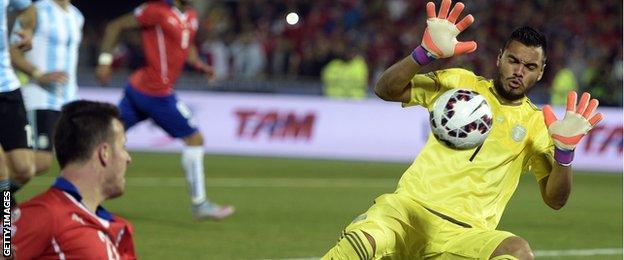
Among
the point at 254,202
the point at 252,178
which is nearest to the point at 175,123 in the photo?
the point at 254,202

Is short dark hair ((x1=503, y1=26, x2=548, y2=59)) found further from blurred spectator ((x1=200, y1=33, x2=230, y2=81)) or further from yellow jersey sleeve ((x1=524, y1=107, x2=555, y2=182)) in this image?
blurred spectator ((x1=200, y1=33, x2=230, y2=81))

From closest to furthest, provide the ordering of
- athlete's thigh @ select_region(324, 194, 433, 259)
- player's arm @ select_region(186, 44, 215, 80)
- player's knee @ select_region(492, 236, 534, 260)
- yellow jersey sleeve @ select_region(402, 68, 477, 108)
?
player's knee @ select_region(492, 236, 534, 260)
athlete's thigh @ select_region(324, 194, 433, 259)
yellow jersey sleeve @ select_region(402, 68, 477, 108)
player's arm @ select_region(186, 44, 215, 80)

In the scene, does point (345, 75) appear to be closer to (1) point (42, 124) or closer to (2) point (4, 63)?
(1) point (42, 124)

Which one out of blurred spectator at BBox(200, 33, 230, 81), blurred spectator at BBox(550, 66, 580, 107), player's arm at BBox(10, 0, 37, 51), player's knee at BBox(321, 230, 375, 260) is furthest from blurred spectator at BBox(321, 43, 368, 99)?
player's knee at BBox(321, 230, 375, 260)

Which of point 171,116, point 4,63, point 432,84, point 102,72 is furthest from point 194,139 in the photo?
point 432,84

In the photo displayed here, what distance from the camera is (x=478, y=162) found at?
23.2ft

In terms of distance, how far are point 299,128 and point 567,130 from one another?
16522 mm

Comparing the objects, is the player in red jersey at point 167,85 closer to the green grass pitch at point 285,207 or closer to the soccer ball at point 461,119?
the green grass pitch at point 285,207

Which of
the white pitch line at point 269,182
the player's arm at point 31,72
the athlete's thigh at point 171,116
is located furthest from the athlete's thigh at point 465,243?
the white pitch line at point 269,182

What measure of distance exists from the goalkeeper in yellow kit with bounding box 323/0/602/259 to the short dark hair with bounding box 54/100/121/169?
6.73ft

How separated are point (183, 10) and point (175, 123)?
1241 mm

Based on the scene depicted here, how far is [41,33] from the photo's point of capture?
12.0 meters

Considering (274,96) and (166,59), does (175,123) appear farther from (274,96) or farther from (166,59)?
(274,96)

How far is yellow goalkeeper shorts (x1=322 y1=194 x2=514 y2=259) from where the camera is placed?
6.55 m
